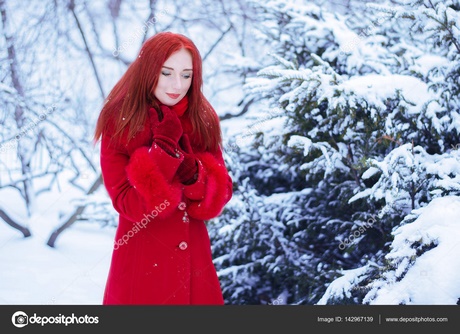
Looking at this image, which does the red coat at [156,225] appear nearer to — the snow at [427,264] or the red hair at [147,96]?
the red hair at [147,96]

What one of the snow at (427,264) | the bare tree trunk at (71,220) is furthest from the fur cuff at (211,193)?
the bare tree trunk at (71,220)

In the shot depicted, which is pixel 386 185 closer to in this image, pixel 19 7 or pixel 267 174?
pixel 267 174

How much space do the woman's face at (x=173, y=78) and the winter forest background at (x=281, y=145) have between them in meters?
0.86

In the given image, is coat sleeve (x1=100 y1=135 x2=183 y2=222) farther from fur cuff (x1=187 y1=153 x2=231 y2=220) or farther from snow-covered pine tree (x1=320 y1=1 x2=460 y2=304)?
snow-covered pine tree (x1=320 y1=1 x2=460 y2=304)

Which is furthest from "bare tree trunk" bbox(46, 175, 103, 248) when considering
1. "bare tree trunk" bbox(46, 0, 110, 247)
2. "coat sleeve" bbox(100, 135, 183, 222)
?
"coat sleeve" bbox(100, 135, 183, 222)

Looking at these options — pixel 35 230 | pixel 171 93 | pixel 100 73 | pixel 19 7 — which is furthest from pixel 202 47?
pixel 171 93

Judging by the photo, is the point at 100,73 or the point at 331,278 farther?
the point at 100,73

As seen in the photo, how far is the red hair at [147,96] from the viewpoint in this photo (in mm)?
2129

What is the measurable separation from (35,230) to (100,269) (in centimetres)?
56

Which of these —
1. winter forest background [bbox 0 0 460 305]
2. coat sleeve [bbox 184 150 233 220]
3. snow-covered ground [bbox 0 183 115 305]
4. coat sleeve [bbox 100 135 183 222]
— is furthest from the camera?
snow-covered ground [bbox 0 183 115 305]

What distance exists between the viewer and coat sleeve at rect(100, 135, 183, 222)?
2006 mm

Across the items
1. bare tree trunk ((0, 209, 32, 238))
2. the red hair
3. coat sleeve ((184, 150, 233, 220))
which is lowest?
coat sleeve ((184, 150, 233, 220))

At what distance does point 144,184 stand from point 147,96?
0.40m

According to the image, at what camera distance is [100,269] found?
13.8ft
